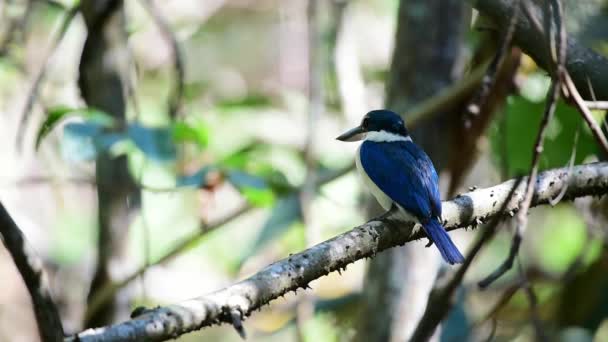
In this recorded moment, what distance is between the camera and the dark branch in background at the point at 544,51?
8.66ft

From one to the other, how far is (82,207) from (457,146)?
3.16 meters

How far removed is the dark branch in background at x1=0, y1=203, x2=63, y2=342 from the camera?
1568 mm

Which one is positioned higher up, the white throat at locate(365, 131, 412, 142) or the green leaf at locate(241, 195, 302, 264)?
the white throat at locate(365, 131, 412, 142)

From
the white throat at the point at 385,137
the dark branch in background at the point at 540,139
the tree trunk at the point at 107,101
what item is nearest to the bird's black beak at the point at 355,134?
the white throat at the point at 385,137

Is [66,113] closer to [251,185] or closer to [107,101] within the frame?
[107,101]

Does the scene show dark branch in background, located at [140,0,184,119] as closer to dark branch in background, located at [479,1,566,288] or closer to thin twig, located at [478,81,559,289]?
dark branch in background, located at [479,1,566,288]

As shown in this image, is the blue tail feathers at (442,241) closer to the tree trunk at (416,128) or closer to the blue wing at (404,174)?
the blue wing at (404,174)

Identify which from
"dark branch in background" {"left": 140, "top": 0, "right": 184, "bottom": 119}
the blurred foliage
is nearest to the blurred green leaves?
the blurred foliage

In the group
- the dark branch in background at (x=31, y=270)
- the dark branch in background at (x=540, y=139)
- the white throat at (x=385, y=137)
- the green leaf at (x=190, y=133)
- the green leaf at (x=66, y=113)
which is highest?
the dark branch in background at (x=540, y=139)

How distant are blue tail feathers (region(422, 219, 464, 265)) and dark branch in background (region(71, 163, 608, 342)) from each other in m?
0.04

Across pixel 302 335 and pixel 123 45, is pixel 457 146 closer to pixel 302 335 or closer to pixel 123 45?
pixel 302 335

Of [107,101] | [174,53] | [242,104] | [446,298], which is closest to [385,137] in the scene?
[174,53]

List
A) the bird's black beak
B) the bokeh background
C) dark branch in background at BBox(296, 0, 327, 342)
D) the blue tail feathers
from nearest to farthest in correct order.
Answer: the blue tail feathers
the bokeh background
the bird's black beak
dark branch in background at BBox(296, 0, 327, 342)

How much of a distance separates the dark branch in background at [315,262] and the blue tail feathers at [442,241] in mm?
45
